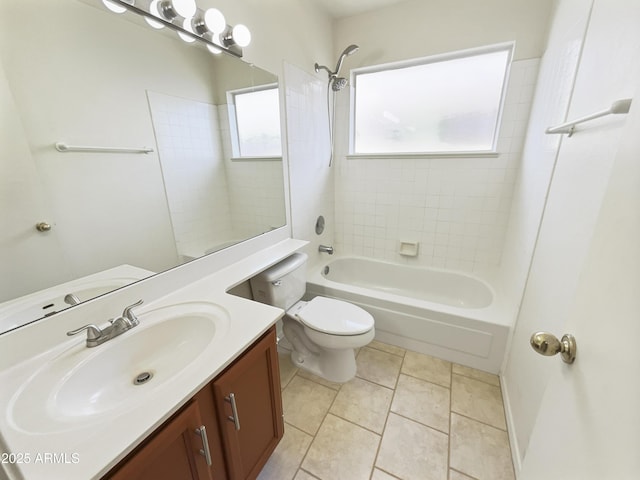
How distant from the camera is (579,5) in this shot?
3.94ft

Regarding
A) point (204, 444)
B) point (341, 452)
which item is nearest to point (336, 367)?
point (341, 452)

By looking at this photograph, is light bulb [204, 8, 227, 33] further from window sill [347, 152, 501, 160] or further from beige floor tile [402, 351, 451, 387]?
beige floor tile [402, 351, 451, 387]

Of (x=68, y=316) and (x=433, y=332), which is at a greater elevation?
(x=68, y=316)

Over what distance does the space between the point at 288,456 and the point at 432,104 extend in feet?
8.51

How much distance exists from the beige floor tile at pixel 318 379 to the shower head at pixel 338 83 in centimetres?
219

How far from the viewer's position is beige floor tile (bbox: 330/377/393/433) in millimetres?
1456

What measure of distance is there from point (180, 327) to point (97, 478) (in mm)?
546

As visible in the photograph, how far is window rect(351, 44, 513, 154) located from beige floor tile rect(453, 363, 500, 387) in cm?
162

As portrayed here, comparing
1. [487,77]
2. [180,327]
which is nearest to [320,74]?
[487,77]

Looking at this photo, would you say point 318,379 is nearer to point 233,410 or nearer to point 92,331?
point 233,410

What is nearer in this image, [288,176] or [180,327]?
[180,327]

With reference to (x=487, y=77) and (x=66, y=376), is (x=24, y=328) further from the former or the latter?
(x=487, y=77)

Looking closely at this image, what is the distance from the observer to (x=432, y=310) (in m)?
1.80

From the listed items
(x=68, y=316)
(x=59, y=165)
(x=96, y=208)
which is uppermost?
(x=59, y=165)
